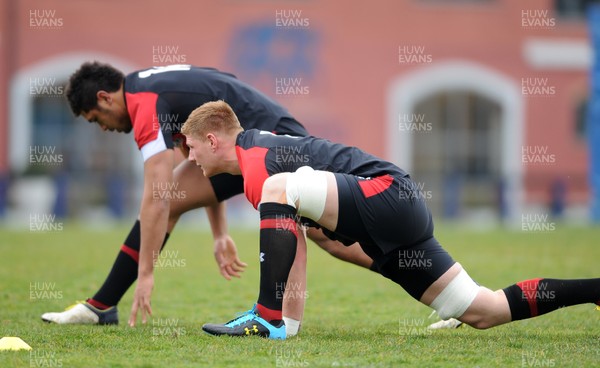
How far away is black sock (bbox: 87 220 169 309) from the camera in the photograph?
6.05 metres

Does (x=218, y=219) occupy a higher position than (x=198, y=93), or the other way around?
(x=198, y=93)

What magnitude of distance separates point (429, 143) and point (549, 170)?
3.59 metres

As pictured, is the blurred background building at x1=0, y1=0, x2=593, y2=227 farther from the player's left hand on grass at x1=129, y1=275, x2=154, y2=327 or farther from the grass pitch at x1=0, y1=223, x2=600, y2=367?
the player's left hand on grass at x1=129, y1=275, x2=154, y2=327

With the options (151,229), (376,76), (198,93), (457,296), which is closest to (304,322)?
(151,229)

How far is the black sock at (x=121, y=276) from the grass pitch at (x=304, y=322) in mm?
194

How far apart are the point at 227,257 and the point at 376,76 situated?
67.6ft

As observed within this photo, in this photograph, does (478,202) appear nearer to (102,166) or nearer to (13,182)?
(102,166)

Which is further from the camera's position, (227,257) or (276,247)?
(227,257)

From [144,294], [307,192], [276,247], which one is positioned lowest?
[144,294]

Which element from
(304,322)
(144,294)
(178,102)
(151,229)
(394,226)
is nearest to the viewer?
(394,226)

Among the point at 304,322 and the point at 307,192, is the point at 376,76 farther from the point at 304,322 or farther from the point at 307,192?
the point at 307,192

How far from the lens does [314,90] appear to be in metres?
25.8

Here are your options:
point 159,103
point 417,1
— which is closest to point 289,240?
point 159,103

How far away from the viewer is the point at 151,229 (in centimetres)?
575
